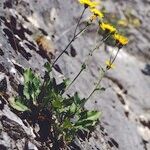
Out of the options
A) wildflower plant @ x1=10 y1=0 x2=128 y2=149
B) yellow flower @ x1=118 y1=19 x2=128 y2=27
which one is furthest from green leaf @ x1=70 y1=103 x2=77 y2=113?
yellow flower @ x1=118 y1=19 x2=128 y2=27

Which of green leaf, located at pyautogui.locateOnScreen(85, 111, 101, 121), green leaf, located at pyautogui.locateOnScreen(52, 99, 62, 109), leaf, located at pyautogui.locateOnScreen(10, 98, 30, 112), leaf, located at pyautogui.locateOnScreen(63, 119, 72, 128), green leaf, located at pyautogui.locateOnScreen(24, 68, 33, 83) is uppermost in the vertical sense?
green leaf, located at pyautogui.locateOnScreen(85, 111, 101, 121)

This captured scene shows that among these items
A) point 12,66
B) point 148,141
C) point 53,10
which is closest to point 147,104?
point 148,141

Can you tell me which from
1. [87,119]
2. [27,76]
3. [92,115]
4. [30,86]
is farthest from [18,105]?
[92,115]

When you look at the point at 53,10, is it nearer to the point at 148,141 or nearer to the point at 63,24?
the point at 63,24

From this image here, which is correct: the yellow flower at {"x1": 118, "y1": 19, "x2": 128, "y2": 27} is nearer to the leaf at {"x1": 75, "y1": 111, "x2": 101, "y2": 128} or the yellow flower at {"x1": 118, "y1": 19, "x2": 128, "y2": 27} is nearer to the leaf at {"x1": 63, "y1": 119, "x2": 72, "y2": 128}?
the leaf at {"x1": 75, "y1": 111, "x2": 101, "y2": 128}

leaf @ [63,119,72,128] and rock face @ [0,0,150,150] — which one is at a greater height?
rock face @ [0,0,150,150]

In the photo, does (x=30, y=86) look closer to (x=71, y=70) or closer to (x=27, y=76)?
(x=27, y=76)
